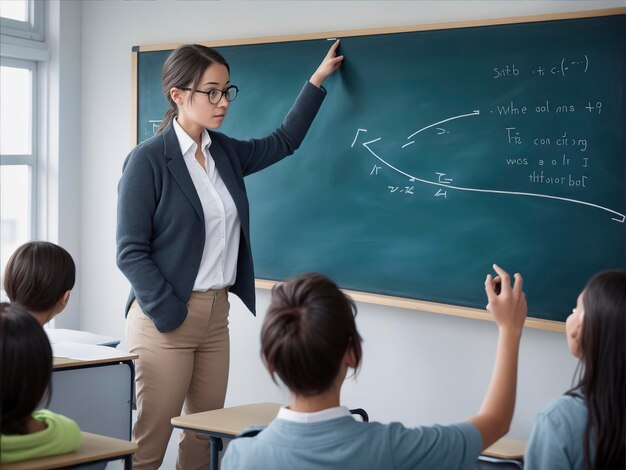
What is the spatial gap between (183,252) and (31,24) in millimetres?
2391

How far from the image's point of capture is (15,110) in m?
4.95

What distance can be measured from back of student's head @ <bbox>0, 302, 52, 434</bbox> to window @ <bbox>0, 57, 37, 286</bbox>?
3174 millimetres

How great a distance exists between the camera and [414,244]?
3.68 meters

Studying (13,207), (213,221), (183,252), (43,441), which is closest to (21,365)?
(43,441)

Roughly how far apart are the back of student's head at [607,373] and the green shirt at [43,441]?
1.20 m

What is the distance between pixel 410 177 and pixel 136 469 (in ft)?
5.24

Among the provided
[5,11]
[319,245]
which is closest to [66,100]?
[5,11]

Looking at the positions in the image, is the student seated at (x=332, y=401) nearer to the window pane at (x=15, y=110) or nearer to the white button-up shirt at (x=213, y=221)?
the white button-up shirt at (x=213, y=221)

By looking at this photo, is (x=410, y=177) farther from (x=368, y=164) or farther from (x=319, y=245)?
(x=319, y=245)

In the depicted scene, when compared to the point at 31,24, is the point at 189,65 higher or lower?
lower

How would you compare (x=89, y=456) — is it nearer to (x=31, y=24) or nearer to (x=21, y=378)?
(x=21, y=378)

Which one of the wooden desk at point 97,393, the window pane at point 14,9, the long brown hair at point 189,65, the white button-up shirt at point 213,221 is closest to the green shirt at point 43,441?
the wooden desk at point 97,393

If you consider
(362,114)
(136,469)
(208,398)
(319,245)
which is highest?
(362,114)

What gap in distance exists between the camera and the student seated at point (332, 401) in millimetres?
1738
